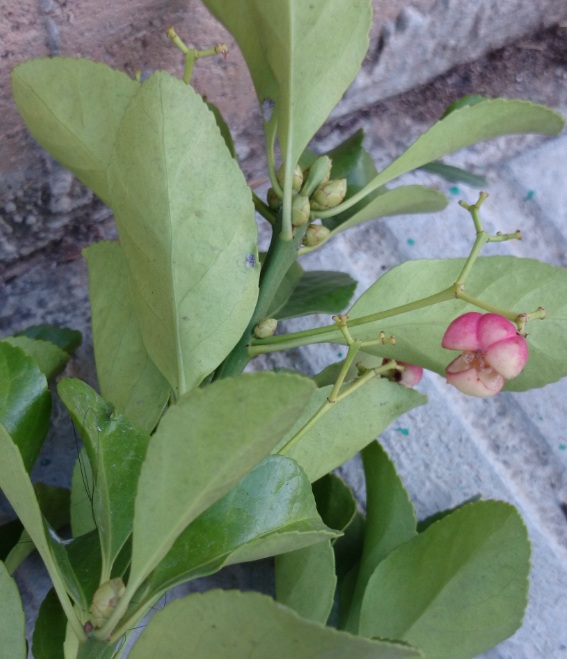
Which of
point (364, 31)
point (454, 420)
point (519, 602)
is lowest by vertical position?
point (454, 420)

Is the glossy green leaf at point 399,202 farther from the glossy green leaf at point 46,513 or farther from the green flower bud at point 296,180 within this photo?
the glossy green leaf at point 46,513

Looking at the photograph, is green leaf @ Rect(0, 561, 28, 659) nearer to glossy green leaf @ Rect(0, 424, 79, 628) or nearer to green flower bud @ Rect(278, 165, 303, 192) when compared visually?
glossy green leaf @ Rect(0, 424, 79, 628)

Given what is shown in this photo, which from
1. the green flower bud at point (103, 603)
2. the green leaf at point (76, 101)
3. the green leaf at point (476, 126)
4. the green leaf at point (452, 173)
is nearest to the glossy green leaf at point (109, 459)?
the green flower bud at point (103, 603)

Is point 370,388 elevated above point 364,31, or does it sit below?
below

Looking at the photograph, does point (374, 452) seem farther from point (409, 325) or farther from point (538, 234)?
point (538, 234)

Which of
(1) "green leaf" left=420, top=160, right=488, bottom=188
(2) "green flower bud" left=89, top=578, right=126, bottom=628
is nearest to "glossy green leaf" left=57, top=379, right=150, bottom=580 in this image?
(2) "green flower bud" left=89, top=578, right=126, bottom=628

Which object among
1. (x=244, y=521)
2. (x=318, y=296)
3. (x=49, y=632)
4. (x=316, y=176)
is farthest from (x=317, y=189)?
(x=49, y=632)

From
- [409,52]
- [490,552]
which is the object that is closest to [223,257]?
[490,552]
